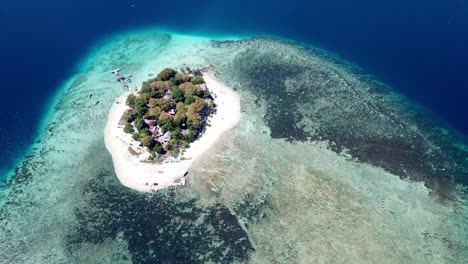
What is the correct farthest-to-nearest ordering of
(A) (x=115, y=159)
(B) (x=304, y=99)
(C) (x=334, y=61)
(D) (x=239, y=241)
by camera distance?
(C) (x=334, y=61)
(B) (x=304, y=99)
(A) (x=115, y=159)
(D) (x=239, y=241)

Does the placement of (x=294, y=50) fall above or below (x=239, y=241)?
above

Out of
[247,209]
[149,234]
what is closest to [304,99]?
[247,209]

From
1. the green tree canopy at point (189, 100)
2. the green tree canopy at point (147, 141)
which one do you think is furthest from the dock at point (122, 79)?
the green tree canopy at point (147, 141)

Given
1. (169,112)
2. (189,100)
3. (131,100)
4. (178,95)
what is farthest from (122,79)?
(189,100)

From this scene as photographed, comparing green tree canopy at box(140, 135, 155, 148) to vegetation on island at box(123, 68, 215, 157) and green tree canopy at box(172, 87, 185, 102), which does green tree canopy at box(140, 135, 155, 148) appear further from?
green tree canopy at box(172, 87, 185, 102)

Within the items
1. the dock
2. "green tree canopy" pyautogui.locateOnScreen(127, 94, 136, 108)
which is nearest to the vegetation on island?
"green tree canopy" pyautogui.locateOnScreen(127, 94, 136, 108)

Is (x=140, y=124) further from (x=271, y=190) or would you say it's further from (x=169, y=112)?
(x=271, y=190)

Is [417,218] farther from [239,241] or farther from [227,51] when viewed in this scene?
[227,51]

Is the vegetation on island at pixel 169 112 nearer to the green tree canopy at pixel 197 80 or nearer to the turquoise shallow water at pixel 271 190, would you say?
the green tree canopy at pixel 197 80
